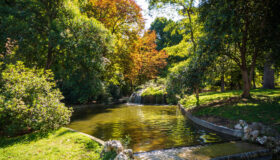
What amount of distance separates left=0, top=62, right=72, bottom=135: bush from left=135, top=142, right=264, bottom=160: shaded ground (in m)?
4.06

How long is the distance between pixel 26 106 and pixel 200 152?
646 cm

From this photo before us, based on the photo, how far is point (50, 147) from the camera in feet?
18.7

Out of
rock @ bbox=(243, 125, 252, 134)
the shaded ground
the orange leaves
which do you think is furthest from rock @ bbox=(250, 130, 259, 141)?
the orange leaves

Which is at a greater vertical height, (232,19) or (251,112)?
(232,19)

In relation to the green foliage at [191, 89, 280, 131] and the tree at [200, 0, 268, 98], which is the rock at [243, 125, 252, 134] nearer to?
the green foliage at [191, 89, 280, 131]

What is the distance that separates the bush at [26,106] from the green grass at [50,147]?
48 centimetres

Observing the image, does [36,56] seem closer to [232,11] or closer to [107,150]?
[107,150]

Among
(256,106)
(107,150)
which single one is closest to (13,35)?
(107,150)

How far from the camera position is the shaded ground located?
5348mm

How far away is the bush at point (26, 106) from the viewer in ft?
22.3

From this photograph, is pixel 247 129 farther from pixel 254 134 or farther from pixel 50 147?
pixel 50 147

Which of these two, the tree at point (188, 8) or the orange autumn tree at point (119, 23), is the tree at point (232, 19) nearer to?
the tree at point (188, 8)

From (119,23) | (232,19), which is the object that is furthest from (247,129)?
(119,23)

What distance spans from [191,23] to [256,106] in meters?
8.35
